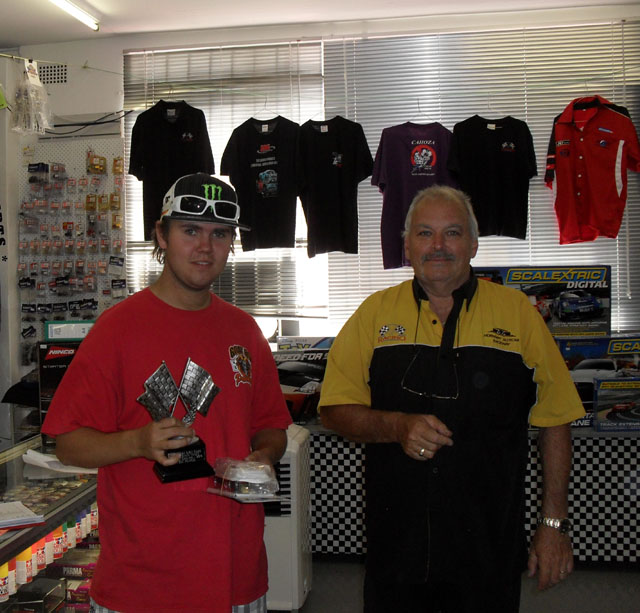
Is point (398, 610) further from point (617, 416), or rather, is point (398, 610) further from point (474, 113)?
point (474, 113)

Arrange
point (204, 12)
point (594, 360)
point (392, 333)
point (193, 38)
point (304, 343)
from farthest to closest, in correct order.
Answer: point (193, 38) → point (204, 12) → point (304, 343) → point (594, 360) → point (392, 333)

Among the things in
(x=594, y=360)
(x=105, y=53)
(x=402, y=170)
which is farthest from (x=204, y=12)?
(x=594, y=360)

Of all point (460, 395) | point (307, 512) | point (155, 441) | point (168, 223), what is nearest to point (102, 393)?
point (155, 441)

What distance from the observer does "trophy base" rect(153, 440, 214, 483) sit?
58.7 inches

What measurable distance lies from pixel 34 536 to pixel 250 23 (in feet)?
15.5

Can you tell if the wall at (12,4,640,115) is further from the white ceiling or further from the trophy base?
the trophy base

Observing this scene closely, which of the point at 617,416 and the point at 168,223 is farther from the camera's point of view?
the point at 617,416

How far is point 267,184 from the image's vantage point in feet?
16.8

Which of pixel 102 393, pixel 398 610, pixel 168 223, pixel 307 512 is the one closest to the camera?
pixel 102 393

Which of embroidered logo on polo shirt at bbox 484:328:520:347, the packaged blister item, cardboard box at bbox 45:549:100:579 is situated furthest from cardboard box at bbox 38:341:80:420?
embroidered logo on polo shirt at bbox 484:328:520:347

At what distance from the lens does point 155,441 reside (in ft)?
4.72

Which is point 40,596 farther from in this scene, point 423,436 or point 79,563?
point 423,436

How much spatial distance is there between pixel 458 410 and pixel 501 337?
25 centimetres

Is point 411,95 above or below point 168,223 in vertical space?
above
